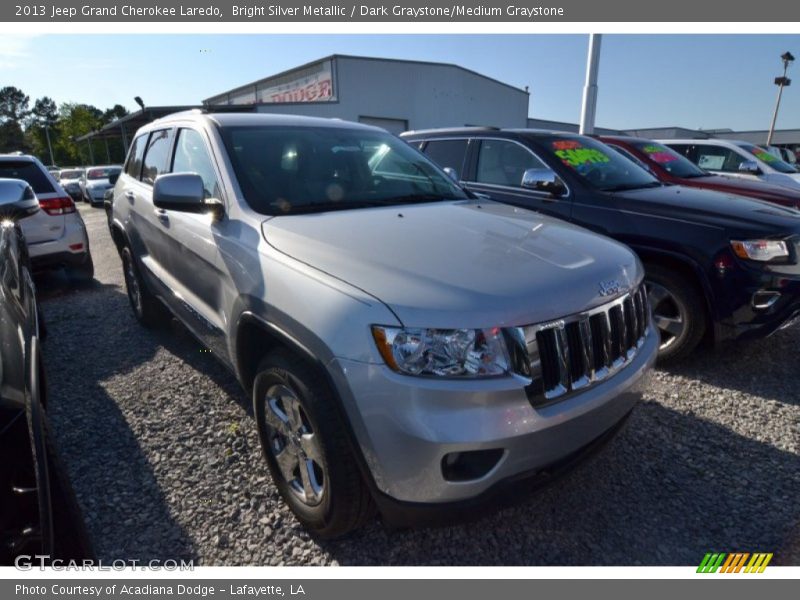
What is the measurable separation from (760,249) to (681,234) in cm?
49

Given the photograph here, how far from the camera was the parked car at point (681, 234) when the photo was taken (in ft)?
11.1

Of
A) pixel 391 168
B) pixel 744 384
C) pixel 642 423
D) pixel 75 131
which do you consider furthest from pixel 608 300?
pixel 75 131

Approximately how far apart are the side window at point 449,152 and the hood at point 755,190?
2884 millimetres

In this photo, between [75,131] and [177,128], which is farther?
[75,131]

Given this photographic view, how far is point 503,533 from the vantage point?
2.21 metres

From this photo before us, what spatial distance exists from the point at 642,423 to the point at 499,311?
193 centimetres

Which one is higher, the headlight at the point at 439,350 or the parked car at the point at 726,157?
the parked car at the point at 726,157

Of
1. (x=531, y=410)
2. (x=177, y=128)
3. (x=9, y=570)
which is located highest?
(x=177, y=128)

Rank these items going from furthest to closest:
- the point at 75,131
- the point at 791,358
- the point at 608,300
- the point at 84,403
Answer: the point at 75,131 < the point at 791,358 < the point at 84,403 < the point at 608,300

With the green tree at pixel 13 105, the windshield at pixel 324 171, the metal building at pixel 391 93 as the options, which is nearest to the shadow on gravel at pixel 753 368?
the windshield at pixel 324 171

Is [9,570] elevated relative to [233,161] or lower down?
lower down

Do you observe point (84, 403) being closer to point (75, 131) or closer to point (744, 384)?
point (744, 384)

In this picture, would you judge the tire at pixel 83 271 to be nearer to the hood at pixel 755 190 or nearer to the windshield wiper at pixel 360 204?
the windshield wiper at pixel 360 204

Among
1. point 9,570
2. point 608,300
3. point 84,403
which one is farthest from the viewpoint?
point 84,403
